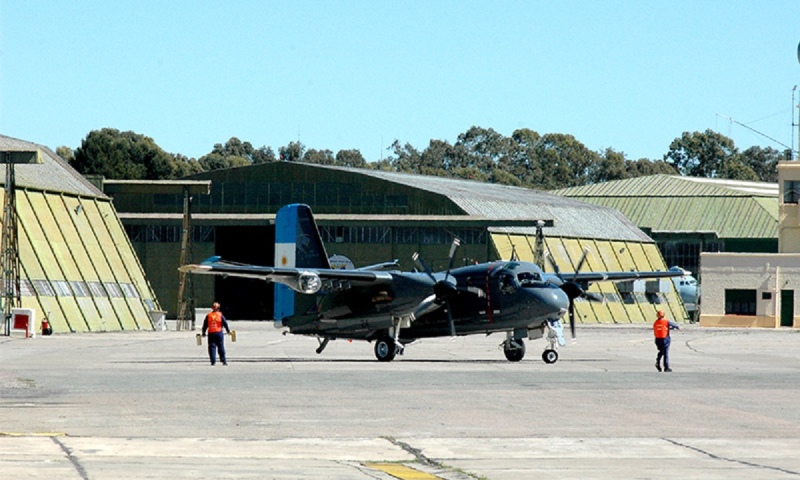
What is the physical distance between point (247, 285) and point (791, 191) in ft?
135

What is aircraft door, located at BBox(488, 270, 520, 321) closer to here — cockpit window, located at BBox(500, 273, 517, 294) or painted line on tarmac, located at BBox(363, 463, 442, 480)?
cockpit window, located at BBox(500, 273, 517, 294)

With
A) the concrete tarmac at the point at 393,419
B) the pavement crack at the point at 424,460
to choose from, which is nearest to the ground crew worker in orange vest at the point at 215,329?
the concrete tarmac at the point at 393,419

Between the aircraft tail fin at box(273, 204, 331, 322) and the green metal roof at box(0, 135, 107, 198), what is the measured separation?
944 inches

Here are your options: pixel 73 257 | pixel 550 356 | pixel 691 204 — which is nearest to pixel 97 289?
pixel 73 257

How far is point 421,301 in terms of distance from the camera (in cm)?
4159

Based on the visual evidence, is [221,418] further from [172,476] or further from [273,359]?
[273,359]

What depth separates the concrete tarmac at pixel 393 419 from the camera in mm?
16109

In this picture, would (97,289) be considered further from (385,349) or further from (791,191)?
(791,191)

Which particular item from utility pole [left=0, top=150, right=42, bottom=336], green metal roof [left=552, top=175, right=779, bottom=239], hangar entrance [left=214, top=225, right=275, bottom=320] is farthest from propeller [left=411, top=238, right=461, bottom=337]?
green metal roof [left=552, top=175, right=779, bottom=239]

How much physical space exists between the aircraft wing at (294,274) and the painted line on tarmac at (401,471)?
2426 cm

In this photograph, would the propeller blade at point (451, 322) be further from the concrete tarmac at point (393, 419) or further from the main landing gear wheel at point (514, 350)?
the main landing gear wheel at point (514, 350)

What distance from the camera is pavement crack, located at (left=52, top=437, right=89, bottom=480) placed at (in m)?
14.9

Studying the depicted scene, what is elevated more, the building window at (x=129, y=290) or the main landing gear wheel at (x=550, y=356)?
the building window at (x=129, y=290)

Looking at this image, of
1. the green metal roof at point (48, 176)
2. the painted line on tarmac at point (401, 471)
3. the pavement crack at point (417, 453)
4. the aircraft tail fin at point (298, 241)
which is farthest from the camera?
the green metal roof at point (48, 176)
